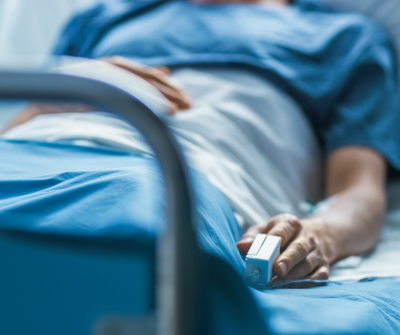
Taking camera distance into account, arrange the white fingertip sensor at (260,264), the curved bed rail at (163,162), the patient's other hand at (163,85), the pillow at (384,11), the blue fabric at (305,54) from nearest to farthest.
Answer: the curved bed rail at (163,162) < the white fingertip sensor at (260,264) < the patient's other hand at (163,85) < the blue fabric at (305,54) < the pillow at (384,11)

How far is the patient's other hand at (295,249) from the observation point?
0.46 metres

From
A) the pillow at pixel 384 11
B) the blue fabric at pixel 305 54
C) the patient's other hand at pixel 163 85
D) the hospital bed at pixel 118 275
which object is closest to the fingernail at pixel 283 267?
the hospital bed at pixel 118 275

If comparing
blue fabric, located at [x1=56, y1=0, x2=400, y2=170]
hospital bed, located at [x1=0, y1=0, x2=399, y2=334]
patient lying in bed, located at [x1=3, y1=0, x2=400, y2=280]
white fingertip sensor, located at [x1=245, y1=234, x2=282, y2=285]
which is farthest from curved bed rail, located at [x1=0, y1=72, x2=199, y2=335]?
blue fabric, located at [x1=56, y1=0, x2=400, y2=170]

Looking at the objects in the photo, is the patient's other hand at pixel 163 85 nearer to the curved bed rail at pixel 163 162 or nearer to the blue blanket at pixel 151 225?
the blue blanket at pixel 151 225

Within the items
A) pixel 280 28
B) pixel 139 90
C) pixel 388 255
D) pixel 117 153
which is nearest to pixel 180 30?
pixel 280 28

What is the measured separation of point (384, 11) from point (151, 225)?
101 centimetres

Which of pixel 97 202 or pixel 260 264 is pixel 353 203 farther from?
pixel 97 202

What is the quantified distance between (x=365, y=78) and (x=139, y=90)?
20.6 inches

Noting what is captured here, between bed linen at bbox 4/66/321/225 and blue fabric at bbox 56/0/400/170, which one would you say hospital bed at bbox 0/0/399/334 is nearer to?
bed linen at bbox 4/66/321/225

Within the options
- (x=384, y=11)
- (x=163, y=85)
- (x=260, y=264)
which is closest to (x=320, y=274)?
(x=260, y=264)

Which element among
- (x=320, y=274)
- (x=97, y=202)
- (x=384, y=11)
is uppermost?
(x=384, y=11)

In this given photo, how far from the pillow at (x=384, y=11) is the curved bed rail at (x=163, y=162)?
0.98 metres

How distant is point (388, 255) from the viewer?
0.67 meters

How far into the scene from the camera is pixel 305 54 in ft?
3.01
